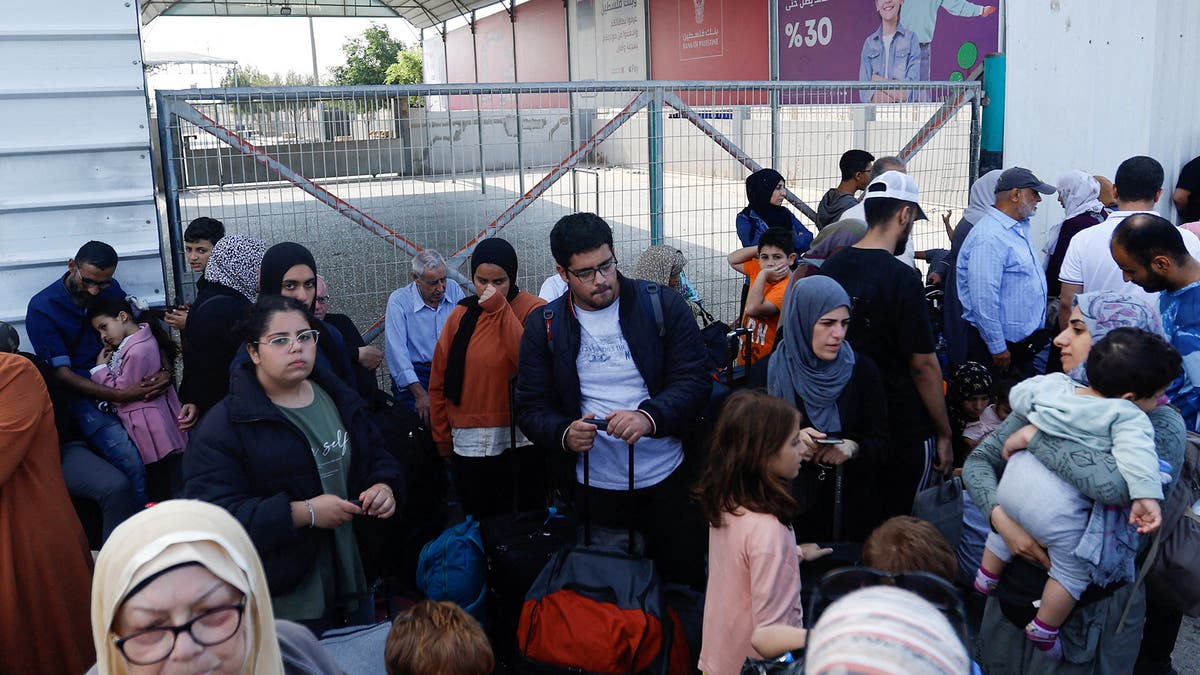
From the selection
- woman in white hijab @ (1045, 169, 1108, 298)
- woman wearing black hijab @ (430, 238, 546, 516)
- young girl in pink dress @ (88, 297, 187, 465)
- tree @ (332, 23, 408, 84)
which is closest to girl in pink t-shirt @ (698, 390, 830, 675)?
woman wearing black hijab @ (430, 238, 546, 516)

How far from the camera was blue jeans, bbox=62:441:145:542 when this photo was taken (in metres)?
3.89

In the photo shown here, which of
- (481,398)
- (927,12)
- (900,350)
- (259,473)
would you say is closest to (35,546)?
(259,473)

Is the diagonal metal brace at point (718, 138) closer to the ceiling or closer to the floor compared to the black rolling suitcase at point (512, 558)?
closer to the ceiling

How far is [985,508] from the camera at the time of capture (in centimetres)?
300

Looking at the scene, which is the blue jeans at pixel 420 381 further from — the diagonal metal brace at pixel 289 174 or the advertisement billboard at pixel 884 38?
the advertisement billboard at pixel 884 38

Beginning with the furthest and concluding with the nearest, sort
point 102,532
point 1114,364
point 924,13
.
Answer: point 924,13, point 102,532, point 1114,364

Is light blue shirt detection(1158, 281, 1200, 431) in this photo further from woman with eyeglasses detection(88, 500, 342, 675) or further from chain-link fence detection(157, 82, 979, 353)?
woman with eyeglasses detection(88, 500, 342, 675)

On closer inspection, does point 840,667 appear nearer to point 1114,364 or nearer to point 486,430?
point 1114,364

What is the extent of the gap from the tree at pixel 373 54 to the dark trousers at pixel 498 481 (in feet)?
137

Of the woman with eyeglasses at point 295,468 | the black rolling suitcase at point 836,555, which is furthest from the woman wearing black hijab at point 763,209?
the woman with eyeglasses at point 295,468

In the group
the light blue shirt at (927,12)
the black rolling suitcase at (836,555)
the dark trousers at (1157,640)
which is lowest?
the dark trousers at (1157,640)

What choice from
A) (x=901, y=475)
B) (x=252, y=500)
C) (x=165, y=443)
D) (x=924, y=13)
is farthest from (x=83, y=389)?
(x=924, y=13)

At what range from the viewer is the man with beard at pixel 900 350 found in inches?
149

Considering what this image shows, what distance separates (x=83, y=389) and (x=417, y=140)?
9.04ft
